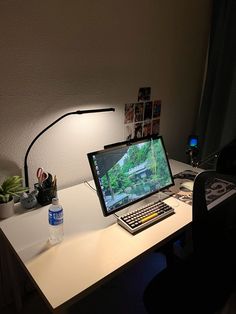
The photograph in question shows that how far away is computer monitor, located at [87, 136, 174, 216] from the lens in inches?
49.1

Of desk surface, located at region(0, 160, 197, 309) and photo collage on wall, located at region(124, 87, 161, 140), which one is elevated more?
photo collage on wall, located at region(124, 87, 161, 140)

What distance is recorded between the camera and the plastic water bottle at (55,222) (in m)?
1.11

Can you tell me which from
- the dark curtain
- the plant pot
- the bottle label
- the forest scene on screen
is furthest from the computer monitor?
the dark curtain

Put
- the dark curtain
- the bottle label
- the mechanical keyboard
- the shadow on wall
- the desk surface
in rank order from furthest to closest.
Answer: the dark curtain → the shadow on wall → the mechanical keyboard → the bottle label → the desk surface

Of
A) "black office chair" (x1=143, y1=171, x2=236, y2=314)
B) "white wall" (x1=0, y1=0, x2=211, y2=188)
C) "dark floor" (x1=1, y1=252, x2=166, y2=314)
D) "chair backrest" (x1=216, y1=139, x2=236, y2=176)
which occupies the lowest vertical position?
"dark floor" (x1=1, y1=252, x2=166, y2=314)

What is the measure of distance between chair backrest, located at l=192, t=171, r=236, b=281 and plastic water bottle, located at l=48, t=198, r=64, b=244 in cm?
57

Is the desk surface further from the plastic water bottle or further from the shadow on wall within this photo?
the shadow on wall

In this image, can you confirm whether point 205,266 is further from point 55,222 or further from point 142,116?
point 142,116

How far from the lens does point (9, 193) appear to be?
4.32 feet

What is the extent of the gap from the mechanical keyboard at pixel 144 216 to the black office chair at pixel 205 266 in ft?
0.90

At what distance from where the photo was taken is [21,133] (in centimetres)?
142

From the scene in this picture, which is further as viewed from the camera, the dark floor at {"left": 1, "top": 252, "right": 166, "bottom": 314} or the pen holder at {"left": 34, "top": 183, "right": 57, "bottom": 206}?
the dark floor at {"left": 1, "top": 252, "right": 166, "bottom": 314}

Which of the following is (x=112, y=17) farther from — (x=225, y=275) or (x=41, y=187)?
(x=225, y=275)

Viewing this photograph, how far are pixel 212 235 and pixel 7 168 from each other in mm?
1093
